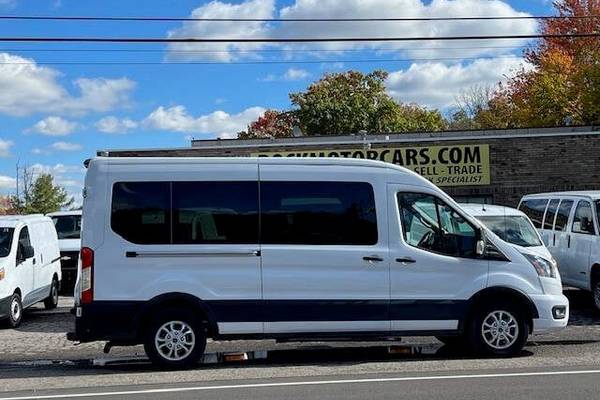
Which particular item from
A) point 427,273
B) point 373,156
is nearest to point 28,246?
point 427,273

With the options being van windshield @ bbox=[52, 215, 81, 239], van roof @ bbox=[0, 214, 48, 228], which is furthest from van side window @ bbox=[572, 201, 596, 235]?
van windshield @ bbox=[52, 215, 81, 239]

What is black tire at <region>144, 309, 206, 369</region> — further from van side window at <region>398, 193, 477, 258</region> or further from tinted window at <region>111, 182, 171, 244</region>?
van side window at <region>398, 193, 477, 258</region>

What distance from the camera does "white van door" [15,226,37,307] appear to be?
1277 cm

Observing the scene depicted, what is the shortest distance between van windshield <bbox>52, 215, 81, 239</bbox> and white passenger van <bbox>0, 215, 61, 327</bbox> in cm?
247

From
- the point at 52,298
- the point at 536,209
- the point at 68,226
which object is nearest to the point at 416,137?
the point at 536,209

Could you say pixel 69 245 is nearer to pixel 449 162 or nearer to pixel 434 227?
pixel 449 162

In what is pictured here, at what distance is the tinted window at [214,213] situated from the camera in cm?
838

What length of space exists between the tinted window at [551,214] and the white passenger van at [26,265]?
9706 mm

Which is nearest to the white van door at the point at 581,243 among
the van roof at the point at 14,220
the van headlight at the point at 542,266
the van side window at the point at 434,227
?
the van headlight at the point at 542,266

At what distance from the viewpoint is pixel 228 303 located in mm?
8352

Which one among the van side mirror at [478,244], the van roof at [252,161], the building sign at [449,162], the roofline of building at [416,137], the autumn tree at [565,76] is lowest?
the van side mirror at [478,244]

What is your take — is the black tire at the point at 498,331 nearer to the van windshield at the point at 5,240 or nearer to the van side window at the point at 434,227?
the van side window at the point at 434,227

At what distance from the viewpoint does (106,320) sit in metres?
8.20

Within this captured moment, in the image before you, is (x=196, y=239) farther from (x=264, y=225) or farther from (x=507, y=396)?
(x=507, y=396)
